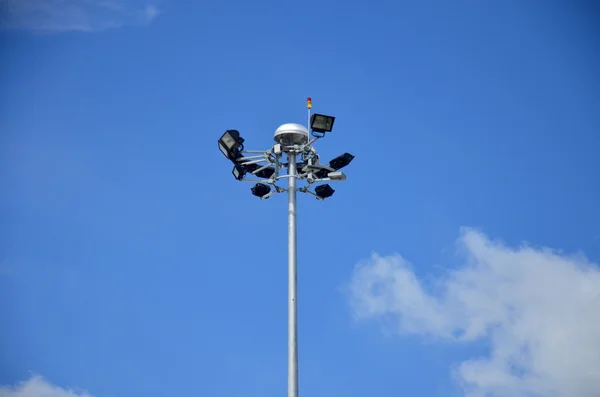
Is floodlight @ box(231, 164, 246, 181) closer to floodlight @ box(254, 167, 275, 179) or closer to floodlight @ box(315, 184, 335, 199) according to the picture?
floodlight @ box(254, 167, 275, 179)

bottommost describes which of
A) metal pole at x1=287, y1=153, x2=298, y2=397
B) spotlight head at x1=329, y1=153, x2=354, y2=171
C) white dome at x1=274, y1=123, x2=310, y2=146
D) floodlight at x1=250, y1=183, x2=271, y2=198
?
metal pole at x1=287, y1=153, x2=298, y2=397

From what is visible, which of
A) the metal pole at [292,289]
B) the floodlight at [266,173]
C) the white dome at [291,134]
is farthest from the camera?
the floodlight at [266,173]

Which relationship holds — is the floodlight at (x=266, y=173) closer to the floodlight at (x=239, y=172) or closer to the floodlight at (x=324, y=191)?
the floodlight at (x=239, y=172)

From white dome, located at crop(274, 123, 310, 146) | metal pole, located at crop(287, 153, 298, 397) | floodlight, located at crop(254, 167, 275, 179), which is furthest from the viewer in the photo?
floodlight, located at crop(254, 167, 275, 179)

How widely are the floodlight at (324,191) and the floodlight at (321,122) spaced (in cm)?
151

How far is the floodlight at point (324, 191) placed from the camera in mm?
23438

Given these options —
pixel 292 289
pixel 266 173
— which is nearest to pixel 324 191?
pixel 266 173

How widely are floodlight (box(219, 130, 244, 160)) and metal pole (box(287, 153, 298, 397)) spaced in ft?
4.76

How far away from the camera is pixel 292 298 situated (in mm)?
21094

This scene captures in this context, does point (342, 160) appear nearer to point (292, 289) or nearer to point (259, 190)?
point (259, 190)

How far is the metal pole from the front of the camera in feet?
66.2

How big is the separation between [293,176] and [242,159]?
171cm

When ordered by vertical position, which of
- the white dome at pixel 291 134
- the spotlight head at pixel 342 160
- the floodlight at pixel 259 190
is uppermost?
the white dome at pixel 291 134

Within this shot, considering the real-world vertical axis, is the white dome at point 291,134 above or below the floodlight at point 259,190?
above
